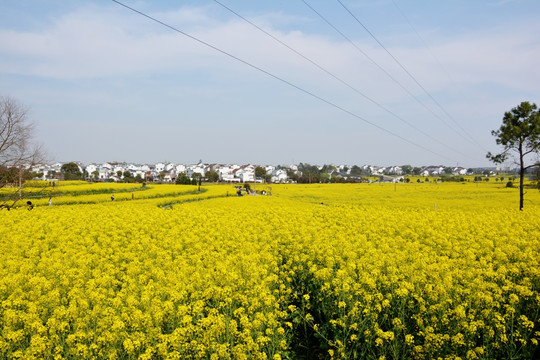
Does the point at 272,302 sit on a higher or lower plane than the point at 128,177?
lower

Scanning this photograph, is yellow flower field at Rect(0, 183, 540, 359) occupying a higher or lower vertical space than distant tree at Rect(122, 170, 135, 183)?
lower

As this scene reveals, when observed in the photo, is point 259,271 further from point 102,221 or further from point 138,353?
point 102,221

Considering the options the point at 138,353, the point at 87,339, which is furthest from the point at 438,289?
the point at 87,339

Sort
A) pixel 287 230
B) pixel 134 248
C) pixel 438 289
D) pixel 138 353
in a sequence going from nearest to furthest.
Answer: pixel 138 353 → pixel 438 289 → pixel 134 248 → pixel 287 230

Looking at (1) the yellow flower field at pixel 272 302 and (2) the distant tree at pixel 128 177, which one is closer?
(1) the yellow flower field at pixel 272 302

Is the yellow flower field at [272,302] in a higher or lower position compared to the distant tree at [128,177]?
lower

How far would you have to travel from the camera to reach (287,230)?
15500 mm

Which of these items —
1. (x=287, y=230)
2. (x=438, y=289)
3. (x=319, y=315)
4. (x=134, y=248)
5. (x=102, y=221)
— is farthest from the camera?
(x=102, y=221)

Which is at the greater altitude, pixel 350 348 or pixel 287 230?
pixel 287 230

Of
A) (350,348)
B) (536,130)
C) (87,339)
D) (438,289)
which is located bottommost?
(350,348)

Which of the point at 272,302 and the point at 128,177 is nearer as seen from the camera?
the point at 272,302

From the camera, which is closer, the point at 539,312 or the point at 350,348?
the point at 350,348

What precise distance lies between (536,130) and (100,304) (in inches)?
1234

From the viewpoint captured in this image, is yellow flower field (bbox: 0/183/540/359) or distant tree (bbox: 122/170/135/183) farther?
distant tree (bbox: 122/170/135/183)
